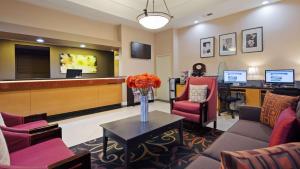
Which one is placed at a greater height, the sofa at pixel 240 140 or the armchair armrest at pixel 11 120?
the armchair armrest at pixel 11 120

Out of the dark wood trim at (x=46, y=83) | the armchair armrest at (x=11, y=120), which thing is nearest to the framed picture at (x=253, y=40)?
the dark wood trim at (x=46, y=83)

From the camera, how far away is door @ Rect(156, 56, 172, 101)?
22.0 ft

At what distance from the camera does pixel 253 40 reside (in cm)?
469

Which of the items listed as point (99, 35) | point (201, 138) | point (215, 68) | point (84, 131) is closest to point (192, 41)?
point (215, 68)

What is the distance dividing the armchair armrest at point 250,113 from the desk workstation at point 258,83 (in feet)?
5.85

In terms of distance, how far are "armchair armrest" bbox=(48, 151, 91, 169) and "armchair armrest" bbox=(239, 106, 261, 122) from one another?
2307mm

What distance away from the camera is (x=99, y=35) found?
5574mm

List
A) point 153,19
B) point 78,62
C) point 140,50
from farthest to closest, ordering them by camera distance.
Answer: point 78,62 → point 140,50 → point 153,19

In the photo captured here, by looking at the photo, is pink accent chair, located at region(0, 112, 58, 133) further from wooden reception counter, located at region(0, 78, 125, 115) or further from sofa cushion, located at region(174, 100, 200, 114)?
sofa cushion, located at region(174, 100, 200, 114)

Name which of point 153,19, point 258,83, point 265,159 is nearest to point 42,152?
point 265,159

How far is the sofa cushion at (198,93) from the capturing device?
3.49m

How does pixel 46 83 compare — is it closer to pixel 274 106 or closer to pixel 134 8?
pixel 134 8

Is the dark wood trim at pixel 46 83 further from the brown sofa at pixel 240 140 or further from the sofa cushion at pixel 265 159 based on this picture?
the sofa cushion at pixel 265 159

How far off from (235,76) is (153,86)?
3454 mm
